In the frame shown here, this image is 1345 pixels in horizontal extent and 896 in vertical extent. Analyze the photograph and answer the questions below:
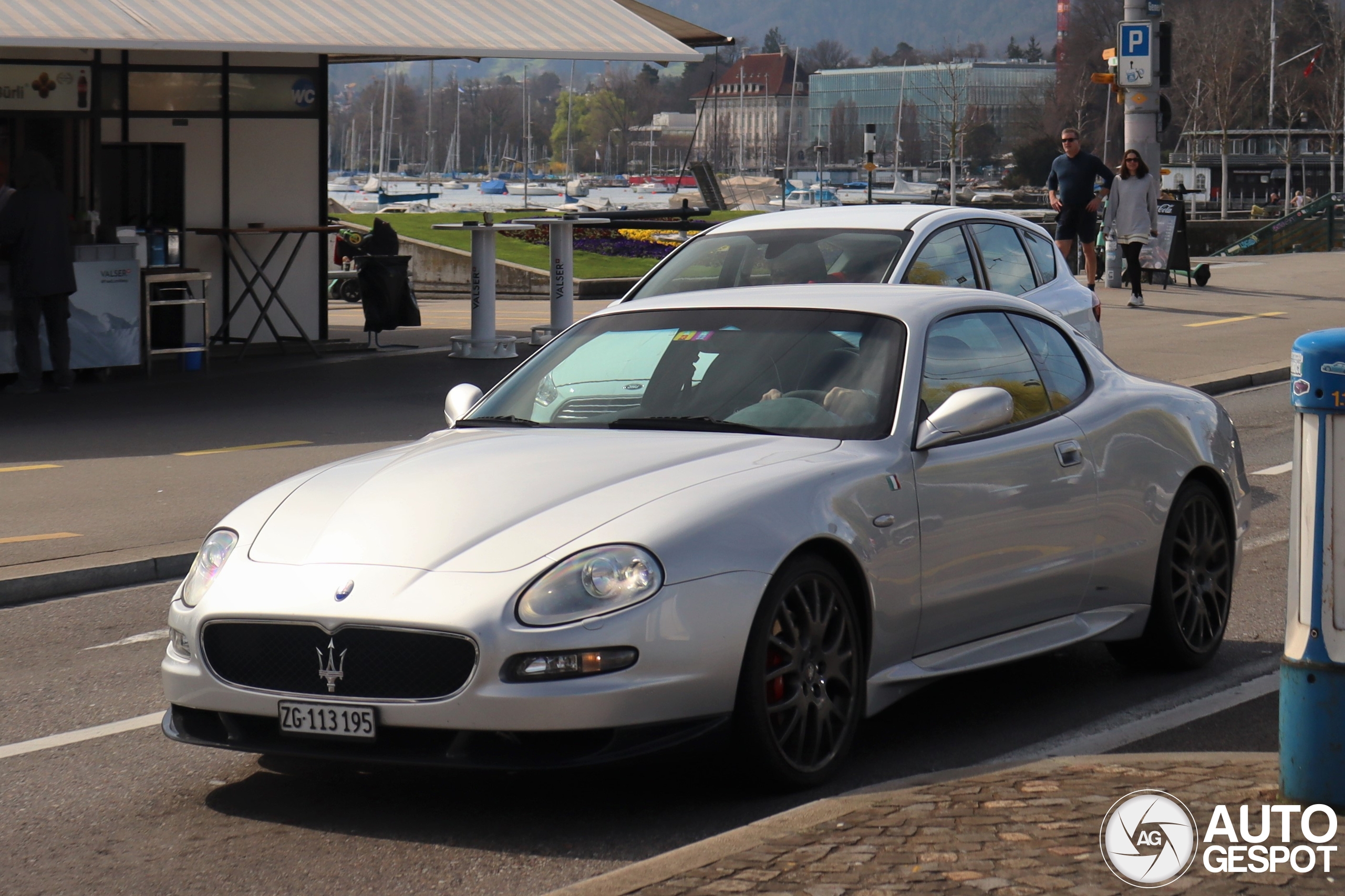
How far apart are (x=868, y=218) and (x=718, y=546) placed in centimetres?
596

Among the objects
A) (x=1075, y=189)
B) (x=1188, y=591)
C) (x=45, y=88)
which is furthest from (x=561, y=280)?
(x=1188, y=591)

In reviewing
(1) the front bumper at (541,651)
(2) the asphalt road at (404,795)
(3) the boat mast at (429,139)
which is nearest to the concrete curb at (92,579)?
(2) the asphalt road at (404,795)

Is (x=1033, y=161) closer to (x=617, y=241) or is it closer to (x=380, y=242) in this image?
(x=617, y=241)

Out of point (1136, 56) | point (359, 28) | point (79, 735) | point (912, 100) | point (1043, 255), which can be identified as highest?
point (912, 100)

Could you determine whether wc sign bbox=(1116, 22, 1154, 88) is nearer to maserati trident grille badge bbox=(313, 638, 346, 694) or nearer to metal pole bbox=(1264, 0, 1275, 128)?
maserati trident grille badge bbox=(313, 638, 346, 694)

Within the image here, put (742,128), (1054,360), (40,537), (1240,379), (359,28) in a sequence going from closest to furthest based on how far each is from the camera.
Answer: (1054,360)
(40,537)
(359,28)
(1240,379)
(742,128)

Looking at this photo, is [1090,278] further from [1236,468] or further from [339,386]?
[1236,468]

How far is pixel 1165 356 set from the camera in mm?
18328

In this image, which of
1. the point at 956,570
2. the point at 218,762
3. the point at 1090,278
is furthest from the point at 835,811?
the point at 1090,278

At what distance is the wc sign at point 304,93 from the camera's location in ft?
62.8

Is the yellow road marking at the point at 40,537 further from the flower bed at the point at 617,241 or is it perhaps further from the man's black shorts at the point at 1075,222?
the flower bed at the point at 617,241

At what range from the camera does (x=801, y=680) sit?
16.8 feet

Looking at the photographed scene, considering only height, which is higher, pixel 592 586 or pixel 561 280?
pixel 561 280

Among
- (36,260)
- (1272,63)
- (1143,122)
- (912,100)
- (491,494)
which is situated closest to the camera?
(491,494)
